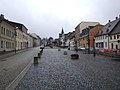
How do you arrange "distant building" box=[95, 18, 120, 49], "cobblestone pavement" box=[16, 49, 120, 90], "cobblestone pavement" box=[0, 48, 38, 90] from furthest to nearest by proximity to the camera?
"distant building" box=[95, 18, 120, 49], "cobblestone pavement" box=[0, 48, 38, 90], "cobblestone pavement" box=[16, 49, 120, 90]

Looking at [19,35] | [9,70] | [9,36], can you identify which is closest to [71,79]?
[9,70]

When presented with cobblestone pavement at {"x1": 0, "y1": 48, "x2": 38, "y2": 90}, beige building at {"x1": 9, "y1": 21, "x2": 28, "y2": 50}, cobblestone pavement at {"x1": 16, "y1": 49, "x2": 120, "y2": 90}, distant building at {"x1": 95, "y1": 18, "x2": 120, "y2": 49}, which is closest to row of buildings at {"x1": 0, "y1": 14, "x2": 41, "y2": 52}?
beige building at {"x1": 9, "y1": 21, "x2": 28, "y2": 50}

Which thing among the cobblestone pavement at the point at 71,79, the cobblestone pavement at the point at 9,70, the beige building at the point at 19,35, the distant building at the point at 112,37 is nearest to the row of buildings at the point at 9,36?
the beige building at the point at 19,35

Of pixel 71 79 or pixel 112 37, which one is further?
pixel 112 37

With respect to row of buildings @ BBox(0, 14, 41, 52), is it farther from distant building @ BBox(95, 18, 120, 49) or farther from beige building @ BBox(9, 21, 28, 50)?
distant building @ BBox(95, 18, 120, 49)

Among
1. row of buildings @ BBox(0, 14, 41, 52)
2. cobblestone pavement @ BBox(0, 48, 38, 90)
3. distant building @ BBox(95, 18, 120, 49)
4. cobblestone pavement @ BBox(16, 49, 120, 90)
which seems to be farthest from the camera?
distant building @ BBox(95, 18, 120, 49)

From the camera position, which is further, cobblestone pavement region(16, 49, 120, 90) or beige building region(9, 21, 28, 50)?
beige building region(9, 21, 28, 50)

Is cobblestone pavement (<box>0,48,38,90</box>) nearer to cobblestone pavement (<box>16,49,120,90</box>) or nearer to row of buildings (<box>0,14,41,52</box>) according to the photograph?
cobblestone pavement (<box>16,49,120,90</box>)

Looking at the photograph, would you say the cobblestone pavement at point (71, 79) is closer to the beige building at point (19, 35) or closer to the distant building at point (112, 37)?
the distant building at point (112, 37)

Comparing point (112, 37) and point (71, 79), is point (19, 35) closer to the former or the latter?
point (112, 37)

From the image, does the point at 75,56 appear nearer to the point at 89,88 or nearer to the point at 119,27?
the point at 89,88

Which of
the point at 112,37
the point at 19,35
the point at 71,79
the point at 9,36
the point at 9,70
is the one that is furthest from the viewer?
Answer: the point at 19,35

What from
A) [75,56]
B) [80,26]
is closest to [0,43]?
[75,56]

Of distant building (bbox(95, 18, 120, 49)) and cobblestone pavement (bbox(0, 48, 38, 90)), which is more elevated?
distant building (bbox(95, 18, 120, 49))
